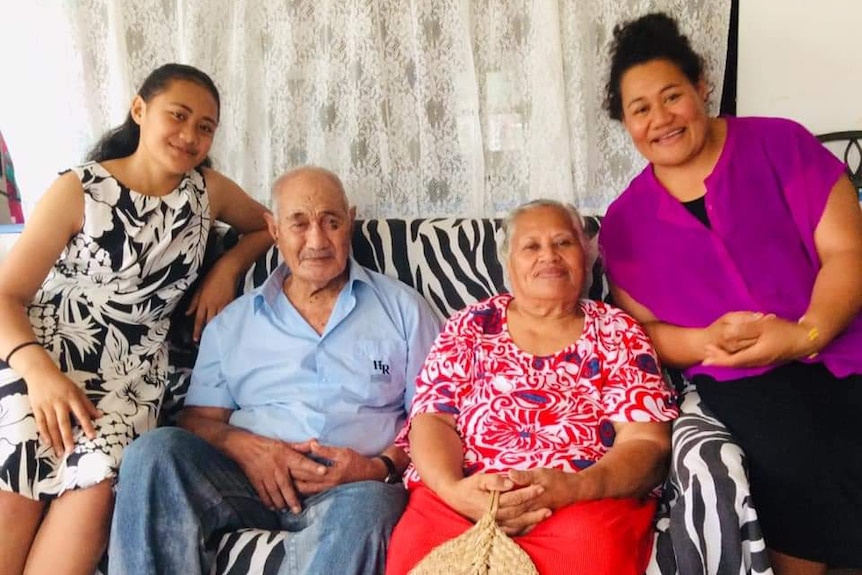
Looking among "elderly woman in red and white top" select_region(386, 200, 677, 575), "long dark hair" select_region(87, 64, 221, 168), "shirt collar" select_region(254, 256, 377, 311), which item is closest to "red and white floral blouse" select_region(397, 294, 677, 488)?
"elderly woman in red and white top" select_region(386, 200, 677, 575)

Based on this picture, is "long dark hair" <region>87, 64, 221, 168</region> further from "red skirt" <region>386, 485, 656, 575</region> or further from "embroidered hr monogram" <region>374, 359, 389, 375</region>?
"red skirt" <region>386, 485, 656, 575</region>

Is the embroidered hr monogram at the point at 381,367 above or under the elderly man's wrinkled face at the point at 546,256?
under

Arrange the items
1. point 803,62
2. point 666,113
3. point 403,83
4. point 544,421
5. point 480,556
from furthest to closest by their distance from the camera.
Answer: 1. point 803,62
2. point 403,83
3. point 666,113
4. point 544,421
5. point 480,556

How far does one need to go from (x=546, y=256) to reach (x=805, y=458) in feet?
2.19

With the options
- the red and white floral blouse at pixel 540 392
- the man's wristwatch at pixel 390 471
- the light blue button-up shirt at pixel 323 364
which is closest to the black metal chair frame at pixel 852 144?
the red and white floral blouse at pixel 540 392

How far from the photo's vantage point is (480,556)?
1.30 metres

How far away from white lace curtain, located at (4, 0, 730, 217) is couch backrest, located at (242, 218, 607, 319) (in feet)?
0.91

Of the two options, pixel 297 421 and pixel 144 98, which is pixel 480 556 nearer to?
pixel 297 421

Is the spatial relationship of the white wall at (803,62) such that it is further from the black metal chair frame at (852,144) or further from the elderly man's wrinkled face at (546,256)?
the elderly man's wrinkled face at (546,256)

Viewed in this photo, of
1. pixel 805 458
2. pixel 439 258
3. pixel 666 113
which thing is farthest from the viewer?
pixel 439 258

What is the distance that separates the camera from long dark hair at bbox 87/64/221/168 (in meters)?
1.88

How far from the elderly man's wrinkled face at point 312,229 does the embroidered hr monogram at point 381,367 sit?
24 centimetres

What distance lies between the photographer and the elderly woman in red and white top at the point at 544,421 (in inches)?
54.2

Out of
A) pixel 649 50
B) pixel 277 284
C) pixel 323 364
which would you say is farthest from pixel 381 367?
pixel 649 50
